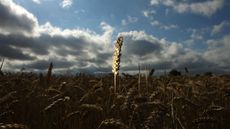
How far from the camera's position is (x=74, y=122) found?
5.20 meters

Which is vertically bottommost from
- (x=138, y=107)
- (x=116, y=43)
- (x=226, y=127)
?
(x=226, y=127)

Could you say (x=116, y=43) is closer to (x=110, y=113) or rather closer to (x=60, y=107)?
(x=110, y=113)

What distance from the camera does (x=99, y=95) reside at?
26.3 feet

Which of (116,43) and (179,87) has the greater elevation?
(116,43)

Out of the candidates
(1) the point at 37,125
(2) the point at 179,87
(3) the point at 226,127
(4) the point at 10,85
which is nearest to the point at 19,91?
(4) the point at 10,85

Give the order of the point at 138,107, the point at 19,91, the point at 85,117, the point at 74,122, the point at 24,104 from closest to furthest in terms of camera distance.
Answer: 1. the point at 138,107
2. the point at 74,122
3. the point at 85,117
4. the point at 24,104
5. the point at 19,91

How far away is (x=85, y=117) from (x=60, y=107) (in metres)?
0.83

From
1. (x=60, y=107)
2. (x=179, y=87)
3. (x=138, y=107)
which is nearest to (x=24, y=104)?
(x=60, y=107)

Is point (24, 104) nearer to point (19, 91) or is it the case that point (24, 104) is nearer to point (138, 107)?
point (19, 91)

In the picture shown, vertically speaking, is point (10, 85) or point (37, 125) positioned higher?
point (10, 85)

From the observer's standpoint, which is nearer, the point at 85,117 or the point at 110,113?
the point at 85,117

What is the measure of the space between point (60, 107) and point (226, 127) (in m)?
2.79

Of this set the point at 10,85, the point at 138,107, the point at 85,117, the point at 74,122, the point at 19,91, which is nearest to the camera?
the point at 138,107

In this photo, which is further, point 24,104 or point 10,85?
point 10,85
